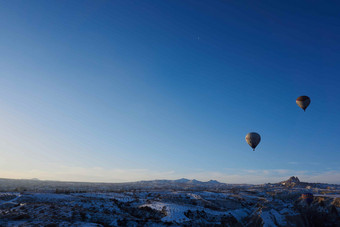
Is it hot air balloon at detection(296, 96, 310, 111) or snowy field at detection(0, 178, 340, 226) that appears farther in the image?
hot air balloon at detection(296, 96, 310, 111)

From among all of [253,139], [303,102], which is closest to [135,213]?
[253,139]

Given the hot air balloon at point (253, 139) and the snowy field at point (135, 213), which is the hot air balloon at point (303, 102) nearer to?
the hot air balloon at point (253, 139)

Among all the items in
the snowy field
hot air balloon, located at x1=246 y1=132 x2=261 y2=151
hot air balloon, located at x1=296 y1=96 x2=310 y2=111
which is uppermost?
hot air balloon, located at x1=296 y1=96 x2=310 y2=111

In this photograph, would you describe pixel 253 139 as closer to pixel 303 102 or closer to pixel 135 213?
pixel 303 102

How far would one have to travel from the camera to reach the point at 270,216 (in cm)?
3347

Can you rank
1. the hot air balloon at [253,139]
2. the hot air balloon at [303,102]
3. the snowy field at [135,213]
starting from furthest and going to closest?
the hot air balloon at [253,139]
the hot air balloon at [303,102]
the snowy field at [135,213]

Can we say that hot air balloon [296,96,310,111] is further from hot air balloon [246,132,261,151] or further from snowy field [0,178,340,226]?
snowy field [0,178,340,226]

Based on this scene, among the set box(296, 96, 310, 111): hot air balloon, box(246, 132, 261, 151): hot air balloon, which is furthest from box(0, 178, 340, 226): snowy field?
box(296, 96, 310, 111): hot air balloon

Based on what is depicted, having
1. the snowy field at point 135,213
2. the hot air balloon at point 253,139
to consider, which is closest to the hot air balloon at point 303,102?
the hot air balloon at point 253,139

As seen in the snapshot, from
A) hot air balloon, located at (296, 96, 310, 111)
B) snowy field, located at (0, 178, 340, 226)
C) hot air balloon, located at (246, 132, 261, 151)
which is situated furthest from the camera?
hot air balloon, located at (246, 132, 261, 151)

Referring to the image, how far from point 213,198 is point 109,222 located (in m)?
31.9

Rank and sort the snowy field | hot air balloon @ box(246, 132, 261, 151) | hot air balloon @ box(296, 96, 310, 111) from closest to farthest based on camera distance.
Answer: the snowy field, hot air balloon @ box(296, 96, 310, 111), hot air balloon @ box(246, 132, 261, 151)

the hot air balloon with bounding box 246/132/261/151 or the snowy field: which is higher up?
the hot air balloon with bounding box 246/132/261/151

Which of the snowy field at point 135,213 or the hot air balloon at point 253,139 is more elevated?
the hot air balloon at point 253,139
